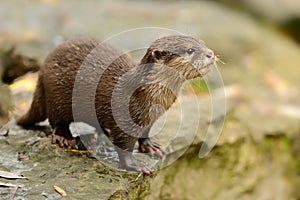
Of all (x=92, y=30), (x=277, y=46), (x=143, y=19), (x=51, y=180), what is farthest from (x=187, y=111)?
(x=277, y=46)

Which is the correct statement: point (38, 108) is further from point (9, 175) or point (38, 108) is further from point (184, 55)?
point (184, 55)

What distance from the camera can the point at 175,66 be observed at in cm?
388

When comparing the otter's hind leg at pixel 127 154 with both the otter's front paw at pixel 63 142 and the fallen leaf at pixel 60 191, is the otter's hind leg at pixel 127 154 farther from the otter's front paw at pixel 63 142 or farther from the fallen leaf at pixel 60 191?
the fallen leaf at pixel 60 191

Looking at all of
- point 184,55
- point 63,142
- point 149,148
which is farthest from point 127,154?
point 184,55

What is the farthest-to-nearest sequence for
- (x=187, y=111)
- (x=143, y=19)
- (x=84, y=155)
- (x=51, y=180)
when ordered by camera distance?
(x=143, y=19) → (x=187, y=111) → (x=84, y=155) → (x=51, y=180)

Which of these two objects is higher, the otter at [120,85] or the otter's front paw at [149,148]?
the otter at [120,85]

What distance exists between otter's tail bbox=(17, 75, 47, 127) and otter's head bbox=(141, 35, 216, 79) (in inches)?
36.9

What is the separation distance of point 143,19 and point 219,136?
3361 mm

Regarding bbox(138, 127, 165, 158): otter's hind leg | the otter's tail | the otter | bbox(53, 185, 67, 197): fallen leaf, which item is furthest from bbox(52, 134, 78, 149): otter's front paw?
bbox(53, 185, 67, 197): fallen leaf

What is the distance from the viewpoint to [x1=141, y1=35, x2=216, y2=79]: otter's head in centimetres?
382

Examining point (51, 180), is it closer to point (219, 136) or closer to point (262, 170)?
point (219, 136)

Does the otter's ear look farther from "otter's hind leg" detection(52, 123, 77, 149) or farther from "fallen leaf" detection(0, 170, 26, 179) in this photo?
"fallen leaf" detection(0, 170, 26, 179)

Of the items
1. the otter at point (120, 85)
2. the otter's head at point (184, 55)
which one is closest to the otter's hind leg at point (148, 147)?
the otter at point (120, 85)

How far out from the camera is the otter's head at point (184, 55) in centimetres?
382
